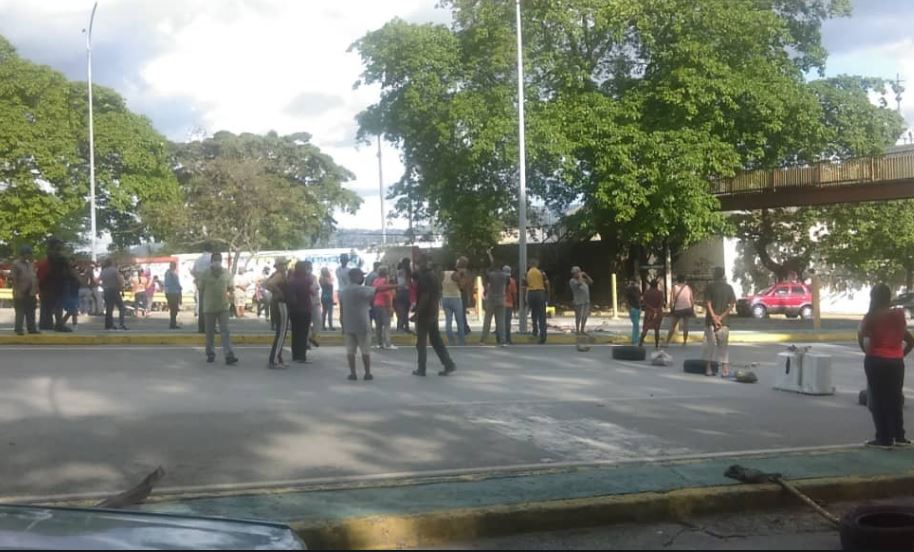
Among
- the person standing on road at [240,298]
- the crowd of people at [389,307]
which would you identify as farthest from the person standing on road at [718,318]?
the person standing on road at [240,298]

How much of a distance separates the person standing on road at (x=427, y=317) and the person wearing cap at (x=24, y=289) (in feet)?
24.9

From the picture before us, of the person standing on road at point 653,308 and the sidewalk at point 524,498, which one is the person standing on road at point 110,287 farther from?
→ the sidewalk at point 524,498

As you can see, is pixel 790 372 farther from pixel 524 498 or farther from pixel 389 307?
pixel 389 307

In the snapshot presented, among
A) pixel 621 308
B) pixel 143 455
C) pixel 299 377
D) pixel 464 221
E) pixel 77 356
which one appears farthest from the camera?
pixel 621 308

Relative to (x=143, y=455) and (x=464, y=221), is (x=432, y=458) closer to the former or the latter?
(x=143, y=455)

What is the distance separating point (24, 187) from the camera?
4488cm

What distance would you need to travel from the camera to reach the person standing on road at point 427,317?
13.6 m

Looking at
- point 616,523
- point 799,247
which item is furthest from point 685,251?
point 616,523

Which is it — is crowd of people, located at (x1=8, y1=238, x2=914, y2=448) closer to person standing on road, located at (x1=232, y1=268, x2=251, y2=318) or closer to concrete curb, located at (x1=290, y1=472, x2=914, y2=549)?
concrete curb, located at (x1=290, y1=472, x2=914, y2=549)

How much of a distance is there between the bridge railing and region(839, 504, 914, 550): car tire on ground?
29.0 m

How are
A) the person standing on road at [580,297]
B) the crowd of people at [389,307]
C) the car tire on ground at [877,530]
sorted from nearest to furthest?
the car tire on ground at [877,530] < the crowd of people at [389,307] < the person standing on road at [580,297]

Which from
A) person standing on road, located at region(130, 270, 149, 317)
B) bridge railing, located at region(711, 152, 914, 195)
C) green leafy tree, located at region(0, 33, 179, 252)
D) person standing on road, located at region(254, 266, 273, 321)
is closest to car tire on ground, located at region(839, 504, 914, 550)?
person standing on road, located at region(254, 266, 273, 321)

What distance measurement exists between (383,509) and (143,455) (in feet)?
9.07

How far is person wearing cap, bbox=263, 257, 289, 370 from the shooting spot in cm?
1416
